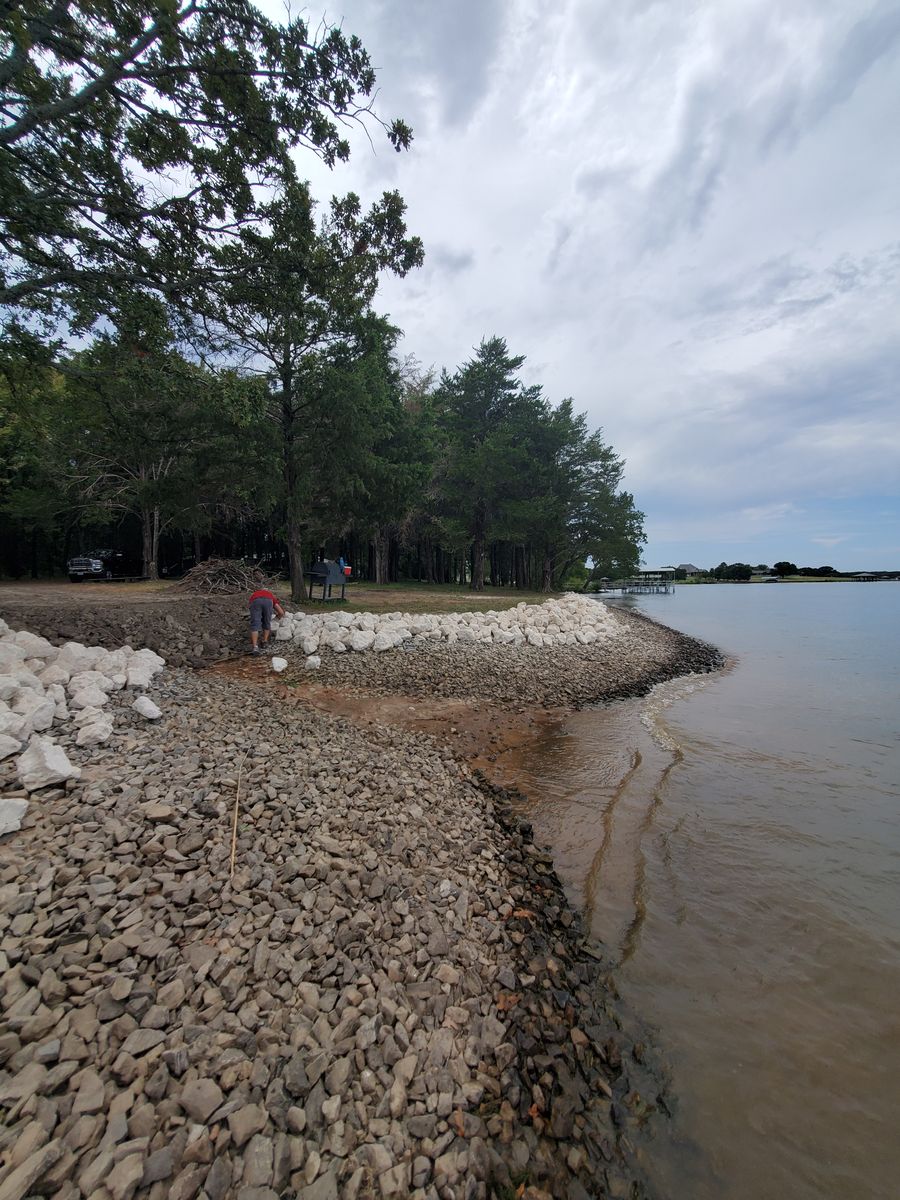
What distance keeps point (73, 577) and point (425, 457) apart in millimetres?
17864

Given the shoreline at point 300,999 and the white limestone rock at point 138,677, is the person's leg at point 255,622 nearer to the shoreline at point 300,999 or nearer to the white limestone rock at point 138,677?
the white limestone rock at point 138,677

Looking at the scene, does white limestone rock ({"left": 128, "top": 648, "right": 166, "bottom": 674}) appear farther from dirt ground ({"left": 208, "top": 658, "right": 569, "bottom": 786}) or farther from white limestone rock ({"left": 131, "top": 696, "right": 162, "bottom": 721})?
white limestone rock ({"left": 131, "top": 696, "right": 162, "bottom": 721})

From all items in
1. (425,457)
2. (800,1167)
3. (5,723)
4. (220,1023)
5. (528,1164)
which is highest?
(425,457)

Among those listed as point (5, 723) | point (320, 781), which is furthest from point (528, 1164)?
point (5, 723)

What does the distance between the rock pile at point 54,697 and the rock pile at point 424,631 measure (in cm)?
359

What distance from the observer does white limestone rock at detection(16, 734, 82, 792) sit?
140 inches

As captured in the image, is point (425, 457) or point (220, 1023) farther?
point (425, 457)

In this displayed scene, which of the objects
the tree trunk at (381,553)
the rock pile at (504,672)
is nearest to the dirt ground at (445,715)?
the rock pile at (504,672)

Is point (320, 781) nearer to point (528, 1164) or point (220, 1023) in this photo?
point (220, 1023)

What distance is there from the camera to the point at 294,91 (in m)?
7.30

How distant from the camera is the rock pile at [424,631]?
10.4 m

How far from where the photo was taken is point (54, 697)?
479 cm

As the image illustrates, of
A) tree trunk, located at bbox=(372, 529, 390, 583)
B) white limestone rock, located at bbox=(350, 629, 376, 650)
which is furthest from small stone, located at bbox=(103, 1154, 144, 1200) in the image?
tree trunk, located at bbox=(372, 529, 390, 583)

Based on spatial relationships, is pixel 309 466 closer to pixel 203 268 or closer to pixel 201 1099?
pixel 203 268
